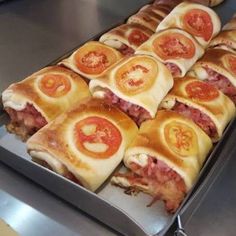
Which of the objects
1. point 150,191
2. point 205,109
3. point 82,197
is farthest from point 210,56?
point 82,197

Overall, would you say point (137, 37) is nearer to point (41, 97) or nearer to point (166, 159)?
point (41, 97)

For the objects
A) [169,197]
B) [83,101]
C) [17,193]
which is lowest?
[17,193]

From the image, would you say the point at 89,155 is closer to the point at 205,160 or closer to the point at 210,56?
the point at 205,160

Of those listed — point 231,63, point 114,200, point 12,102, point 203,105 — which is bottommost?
point 114,200

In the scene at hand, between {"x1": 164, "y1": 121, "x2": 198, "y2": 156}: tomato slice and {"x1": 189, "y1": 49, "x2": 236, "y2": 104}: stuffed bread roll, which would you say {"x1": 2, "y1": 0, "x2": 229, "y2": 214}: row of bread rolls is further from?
{"x1": 189, "y1": 49, "x2": 236, "y2": 104}: stuffed bread roll

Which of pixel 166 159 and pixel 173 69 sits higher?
pixel 173 69

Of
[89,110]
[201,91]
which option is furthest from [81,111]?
[201,91]

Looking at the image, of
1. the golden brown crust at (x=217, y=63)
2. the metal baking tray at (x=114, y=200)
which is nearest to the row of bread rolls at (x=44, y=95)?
the metal baking tray at (x=114, y=200)
